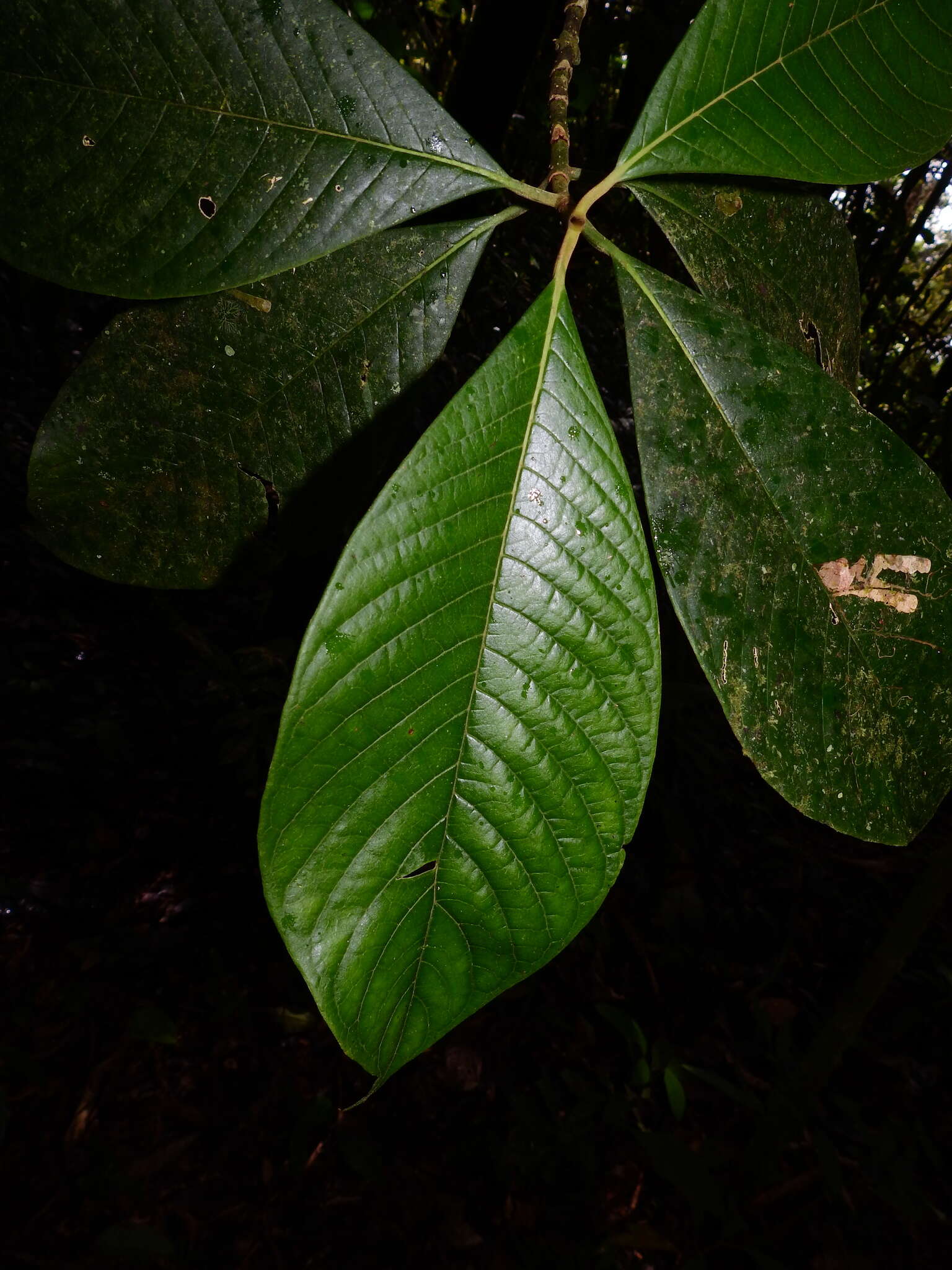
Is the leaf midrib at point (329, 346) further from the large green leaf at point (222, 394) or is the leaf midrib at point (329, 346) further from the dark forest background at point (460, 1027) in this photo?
the dark forest background at point (460, 1027)

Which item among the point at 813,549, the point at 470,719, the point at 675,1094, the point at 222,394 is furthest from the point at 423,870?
the point at 675,1094

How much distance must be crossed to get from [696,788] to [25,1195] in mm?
2280

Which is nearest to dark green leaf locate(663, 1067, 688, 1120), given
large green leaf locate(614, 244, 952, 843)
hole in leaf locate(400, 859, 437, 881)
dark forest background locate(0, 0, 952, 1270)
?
dark forest background locate(0, 0, 952, 1270)

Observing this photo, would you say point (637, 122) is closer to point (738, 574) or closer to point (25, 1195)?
point (738, 574)

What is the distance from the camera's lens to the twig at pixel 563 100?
1.87 feet

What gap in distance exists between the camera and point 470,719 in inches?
17.8

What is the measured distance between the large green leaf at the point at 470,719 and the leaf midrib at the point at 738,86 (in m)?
0.18

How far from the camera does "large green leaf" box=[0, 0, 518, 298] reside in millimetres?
514

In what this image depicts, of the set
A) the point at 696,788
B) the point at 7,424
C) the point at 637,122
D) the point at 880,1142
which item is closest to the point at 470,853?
the point at 637,122

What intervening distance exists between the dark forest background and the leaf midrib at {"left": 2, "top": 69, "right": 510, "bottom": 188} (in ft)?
2.70

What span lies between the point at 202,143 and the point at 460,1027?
7.17ft

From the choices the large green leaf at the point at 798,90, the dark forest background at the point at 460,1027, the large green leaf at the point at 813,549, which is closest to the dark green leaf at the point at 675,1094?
the dark forest background at the point at 460,1027

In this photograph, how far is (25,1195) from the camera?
5.24 feet

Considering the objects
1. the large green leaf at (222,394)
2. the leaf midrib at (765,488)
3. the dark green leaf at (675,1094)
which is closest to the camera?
the leaf midrib at (765,488)
